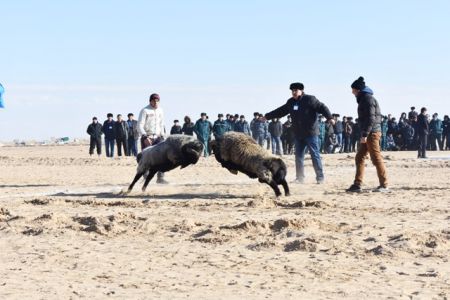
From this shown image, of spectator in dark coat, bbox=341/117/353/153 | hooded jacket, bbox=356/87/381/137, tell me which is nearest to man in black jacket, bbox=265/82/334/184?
hooded jacket, bbox=356/87/381/137

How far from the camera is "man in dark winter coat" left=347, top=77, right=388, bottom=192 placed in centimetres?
1295

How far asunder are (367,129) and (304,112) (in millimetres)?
1835

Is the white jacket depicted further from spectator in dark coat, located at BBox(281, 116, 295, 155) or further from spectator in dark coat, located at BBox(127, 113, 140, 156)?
spectator in dark coat, located at BBox(281, 116, 295, 155)

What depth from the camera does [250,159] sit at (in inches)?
468

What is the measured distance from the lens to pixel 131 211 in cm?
1069

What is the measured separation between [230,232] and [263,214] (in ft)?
5.43

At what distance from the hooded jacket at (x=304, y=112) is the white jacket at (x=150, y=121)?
2027mm

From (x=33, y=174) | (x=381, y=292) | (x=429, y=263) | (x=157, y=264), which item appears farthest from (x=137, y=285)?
(x=33, y=174)

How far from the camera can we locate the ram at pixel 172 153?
12.5 metres

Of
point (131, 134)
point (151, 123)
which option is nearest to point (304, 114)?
point (151, 123)

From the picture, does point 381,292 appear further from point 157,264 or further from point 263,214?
point 263,214

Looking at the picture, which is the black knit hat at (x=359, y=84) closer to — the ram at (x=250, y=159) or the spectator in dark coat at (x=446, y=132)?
the ram at (x=250, y=159)

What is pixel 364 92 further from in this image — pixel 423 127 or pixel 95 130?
pixel 95 130

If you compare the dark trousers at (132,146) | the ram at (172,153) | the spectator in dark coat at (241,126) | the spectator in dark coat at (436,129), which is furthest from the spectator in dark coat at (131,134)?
the ram at (172,153)
